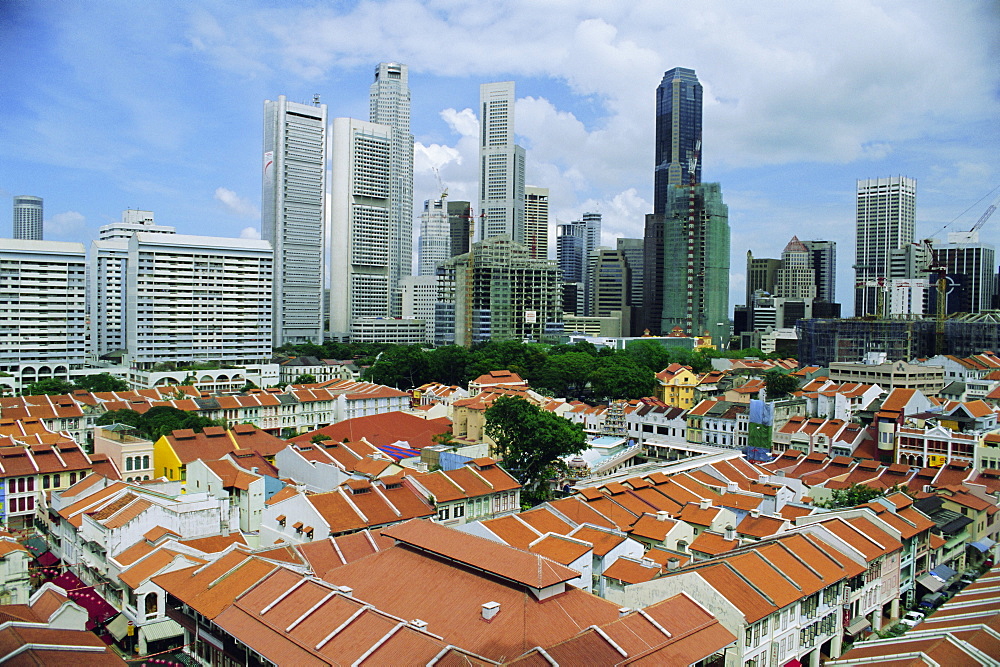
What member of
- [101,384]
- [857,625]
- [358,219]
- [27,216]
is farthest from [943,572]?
[358,219]

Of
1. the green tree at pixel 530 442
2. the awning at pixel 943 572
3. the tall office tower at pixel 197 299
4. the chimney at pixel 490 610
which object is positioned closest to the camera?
the chimney at pixel 490 610

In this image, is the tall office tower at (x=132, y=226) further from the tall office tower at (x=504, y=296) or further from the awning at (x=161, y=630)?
the awning at (x=161, y=630)

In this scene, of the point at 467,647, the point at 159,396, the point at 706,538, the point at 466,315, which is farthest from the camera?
the point at 466,315

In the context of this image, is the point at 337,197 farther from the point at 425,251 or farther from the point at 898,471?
the point at 898,471

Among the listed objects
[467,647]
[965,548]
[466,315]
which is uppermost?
[466,315]

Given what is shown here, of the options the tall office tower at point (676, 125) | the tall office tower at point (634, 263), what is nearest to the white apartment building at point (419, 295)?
the tall office tower at point (634, 263)

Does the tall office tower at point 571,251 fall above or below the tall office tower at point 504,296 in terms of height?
above

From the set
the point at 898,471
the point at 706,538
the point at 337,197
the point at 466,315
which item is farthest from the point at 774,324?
the point at 706,538
